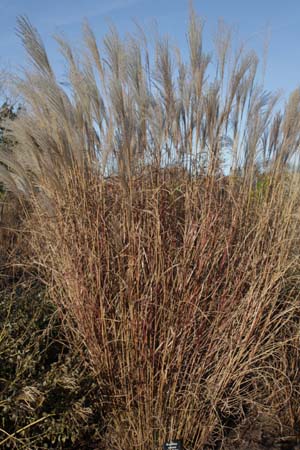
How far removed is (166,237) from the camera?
2.97m

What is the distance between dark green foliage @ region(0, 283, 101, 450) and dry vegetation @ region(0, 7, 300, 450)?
11 centimetres

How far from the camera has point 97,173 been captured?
319 centimetres

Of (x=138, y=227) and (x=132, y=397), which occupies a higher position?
(x=138, y=227)

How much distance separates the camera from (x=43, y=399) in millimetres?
2781

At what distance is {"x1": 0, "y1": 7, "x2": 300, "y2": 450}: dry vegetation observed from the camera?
111 inches

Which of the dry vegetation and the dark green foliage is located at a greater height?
the dry vegetation

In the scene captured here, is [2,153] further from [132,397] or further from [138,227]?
[132,397]

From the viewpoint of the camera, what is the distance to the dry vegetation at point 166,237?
2.82 metres

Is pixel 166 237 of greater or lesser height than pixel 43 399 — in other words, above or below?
above

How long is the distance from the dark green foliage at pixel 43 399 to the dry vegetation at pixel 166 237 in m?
0.11

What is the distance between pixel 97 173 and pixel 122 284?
0.68 metres

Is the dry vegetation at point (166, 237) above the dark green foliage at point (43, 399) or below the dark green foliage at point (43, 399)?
above

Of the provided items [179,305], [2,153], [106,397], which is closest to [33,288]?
[2,153]

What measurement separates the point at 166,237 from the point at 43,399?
1.04 meters
